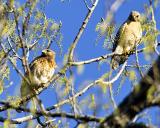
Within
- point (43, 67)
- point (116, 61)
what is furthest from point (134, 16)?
point (116, 61)

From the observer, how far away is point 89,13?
4734mm

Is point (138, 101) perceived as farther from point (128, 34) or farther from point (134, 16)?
point (134, 16)

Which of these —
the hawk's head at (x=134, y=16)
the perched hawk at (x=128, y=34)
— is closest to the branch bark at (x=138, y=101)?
the perched hawk at (x=128, y=34)

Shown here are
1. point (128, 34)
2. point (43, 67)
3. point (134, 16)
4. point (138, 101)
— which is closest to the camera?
point (138, 101)

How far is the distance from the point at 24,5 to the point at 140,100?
78.8 inches

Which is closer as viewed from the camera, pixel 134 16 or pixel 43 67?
pixel 43 67

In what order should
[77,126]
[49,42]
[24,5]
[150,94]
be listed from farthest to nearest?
[49,42], [24,5], [77,126], [150,94]

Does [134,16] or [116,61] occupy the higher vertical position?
[134,16]

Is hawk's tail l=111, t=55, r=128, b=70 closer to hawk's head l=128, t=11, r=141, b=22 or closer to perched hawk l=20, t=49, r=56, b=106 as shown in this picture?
perched hawk l=20, t=49, r=56, b=106

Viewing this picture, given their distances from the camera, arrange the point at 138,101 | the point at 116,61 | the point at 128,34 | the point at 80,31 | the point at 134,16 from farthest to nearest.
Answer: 1. the point at 134,16
2. the point at 128,34
3. the point at 116,61
4. the point at 80,31
5. the point at 138,101

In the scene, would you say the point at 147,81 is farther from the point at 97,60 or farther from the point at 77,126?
the point at 97,60

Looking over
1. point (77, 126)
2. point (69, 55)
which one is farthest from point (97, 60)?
point (77, 126)

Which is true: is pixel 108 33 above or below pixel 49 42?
below

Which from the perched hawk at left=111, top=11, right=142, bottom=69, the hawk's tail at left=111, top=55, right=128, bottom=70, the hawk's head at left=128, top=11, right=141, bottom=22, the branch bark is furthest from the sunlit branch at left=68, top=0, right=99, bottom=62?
the hawk's head at left=128, top=11, right=141, bottom=22
